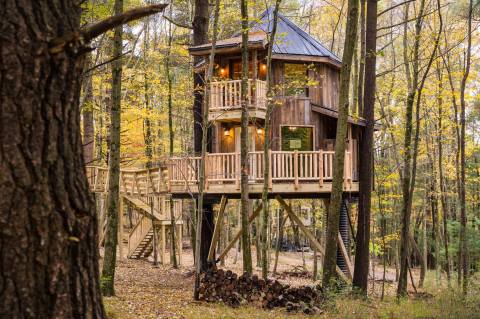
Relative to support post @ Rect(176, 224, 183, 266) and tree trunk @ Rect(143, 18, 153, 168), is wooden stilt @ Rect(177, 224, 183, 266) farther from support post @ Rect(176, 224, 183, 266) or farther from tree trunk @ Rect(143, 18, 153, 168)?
tree trunk @ Rect(143, 18, 153, 168)

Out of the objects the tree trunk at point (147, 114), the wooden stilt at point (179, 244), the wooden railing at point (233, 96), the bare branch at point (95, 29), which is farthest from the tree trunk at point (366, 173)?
the bare branch at point (95, 29)

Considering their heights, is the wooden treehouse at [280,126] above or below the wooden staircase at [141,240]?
above

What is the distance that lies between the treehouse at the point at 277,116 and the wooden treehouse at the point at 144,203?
259 cm

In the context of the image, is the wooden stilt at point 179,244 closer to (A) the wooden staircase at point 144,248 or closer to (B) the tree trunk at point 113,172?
(A) the wooden staircase at point 144,248

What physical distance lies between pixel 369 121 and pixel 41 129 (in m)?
13.0

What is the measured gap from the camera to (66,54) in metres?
2.45

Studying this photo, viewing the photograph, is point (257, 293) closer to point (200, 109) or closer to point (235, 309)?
point (235, 309)

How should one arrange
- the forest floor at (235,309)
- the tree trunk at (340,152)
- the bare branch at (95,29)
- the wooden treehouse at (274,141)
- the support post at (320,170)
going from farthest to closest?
the wooden treehouse at (274,141), the support post at (320,170), the tree trunk at (340,152), the forest floor at (235,309), the bare branch at (95,29)

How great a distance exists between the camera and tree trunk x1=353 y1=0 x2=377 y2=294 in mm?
14141

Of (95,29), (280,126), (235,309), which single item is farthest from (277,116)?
(95,29)

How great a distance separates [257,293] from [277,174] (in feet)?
14.6

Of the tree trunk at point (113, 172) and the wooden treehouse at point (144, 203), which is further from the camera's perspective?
the wooden treehouse at point (144, 203)

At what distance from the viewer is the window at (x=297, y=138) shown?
1972 cm

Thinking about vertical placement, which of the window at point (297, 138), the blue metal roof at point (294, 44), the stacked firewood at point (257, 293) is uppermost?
the blue metal roof at point (294, 44)
